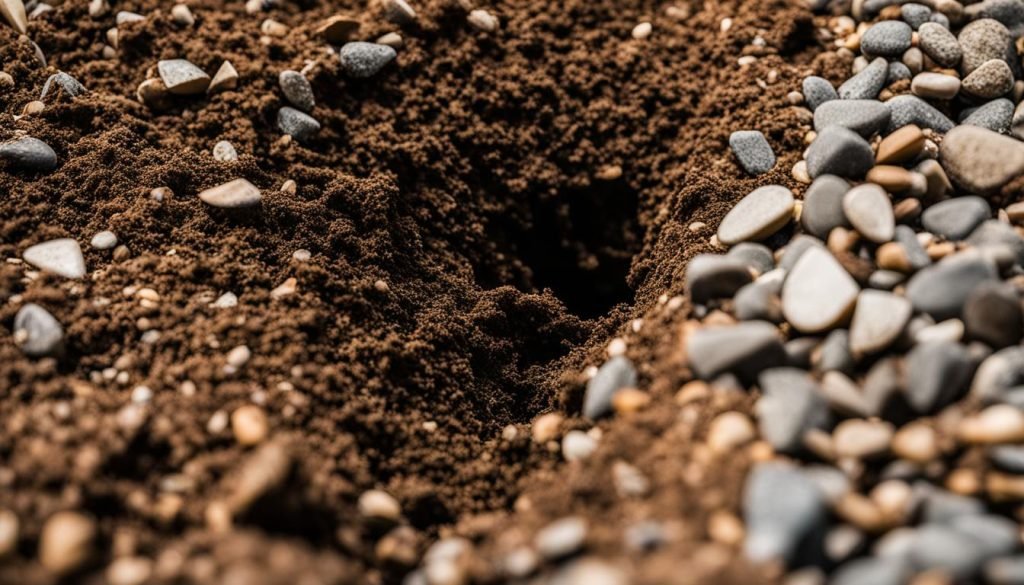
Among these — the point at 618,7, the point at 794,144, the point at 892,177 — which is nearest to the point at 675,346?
the point at 892,177

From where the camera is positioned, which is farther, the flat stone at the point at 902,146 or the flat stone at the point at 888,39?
the flat stone at the point at 888,39

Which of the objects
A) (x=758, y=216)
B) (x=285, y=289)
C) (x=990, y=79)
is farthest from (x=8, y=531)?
(x=990, y=79)

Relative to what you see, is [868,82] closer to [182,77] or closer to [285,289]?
[285,289]

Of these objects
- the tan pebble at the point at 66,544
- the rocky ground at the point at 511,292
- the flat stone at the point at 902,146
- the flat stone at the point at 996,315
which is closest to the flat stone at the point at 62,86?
the rocky ground at the point at 511,292

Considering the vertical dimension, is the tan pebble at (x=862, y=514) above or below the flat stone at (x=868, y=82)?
below

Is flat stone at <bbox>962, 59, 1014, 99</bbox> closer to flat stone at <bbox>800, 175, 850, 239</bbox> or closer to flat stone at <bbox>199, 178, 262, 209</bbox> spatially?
flat stone at <bbox>800, 175, 850, 239</bbox>

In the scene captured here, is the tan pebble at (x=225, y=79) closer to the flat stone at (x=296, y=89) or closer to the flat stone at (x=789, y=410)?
the flat stone at (x=296, y=89)

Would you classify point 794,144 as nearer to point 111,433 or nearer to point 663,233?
point 663,233
